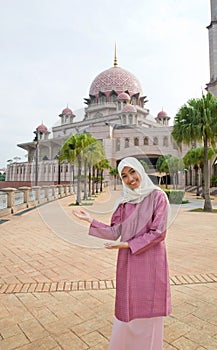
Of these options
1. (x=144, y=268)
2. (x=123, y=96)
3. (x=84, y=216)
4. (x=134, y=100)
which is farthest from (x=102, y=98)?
(x=144, y=268)

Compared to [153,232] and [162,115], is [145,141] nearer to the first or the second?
[153,232]

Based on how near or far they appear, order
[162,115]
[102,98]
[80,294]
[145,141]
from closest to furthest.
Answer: [145,141]
[80,294]
[102,98]
[162,115]

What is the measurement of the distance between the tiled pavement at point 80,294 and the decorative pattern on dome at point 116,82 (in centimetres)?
6530

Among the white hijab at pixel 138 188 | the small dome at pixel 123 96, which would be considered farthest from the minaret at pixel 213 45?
the white hijab at pixel 138 188

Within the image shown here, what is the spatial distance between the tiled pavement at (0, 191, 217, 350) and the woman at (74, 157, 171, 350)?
53 centimetres

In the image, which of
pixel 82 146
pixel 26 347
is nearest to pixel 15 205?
pixel 82 146

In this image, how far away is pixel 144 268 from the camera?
1796 millimetres

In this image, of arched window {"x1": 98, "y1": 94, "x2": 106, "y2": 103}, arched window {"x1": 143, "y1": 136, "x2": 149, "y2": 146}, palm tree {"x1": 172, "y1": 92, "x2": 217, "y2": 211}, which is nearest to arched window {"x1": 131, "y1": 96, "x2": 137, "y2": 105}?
arched window {"x1": 98, "y1": 94, "x2": 106, "y2": 103}

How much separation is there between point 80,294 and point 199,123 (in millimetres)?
12582

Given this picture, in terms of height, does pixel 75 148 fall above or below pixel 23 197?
above

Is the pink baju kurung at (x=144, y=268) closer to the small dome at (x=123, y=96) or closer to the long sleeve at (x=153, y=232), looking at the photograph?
the long sleeve at (x=153, y=232)

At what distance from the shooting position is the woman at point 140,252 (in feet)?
5.77

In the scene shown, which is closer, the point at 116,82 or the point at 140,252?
the point at 140,252

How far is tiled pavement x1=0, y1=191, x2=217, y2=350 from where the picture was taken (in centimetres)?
268
